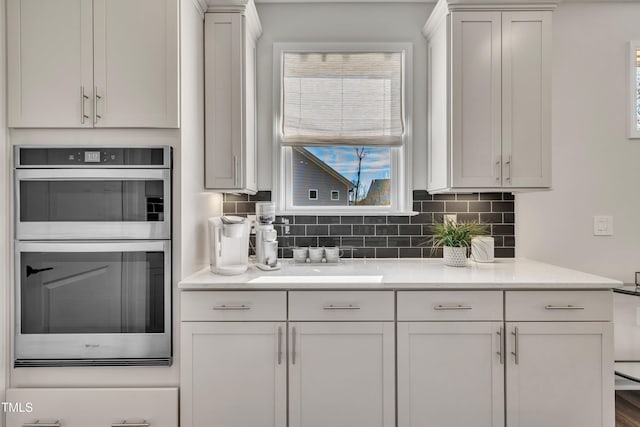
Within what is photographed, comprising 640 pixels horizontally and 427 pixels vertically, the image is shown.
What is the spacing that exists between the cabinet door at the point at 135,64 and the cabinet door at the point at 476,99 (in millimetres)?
1535

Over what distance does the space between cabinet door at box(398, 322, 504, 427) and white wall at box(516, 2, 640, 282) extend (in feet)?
3.55

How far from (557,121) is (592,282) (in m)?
1.20

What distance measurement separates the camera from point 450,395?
76.3 inches

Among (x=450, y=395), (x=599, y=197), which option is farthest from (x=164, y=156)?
(x=599, y=197)

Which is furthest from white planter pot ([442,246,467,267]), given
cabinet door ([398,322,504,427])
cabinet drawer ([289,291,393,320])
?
cabinet drawer ([289,291,393,320])

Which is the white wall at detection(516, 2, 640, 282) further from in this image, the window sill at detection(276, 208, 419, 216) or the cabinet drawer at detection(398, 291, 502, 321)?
the cabinet drawer at detection(398, 291, 502, 321)

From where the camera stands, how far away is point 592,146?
2.62 m

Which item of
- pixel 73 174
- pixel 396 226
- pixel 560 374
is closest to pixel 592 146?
pixel 396 226

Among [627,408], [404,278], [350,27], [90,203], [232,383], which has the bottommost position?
[627,408]

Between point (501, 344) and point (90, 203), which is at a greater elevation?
point (90, 203)

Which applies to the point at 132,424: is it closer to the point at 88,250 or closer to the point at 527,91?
the point at 88,250

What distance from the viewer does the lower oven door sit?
1.93m

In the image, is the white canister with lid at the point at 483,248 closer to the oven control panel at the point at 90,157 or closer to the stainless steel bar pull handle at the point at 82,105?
the oven control panel at the point at 90,157

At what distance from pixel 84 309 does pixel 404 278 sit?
160 cm
